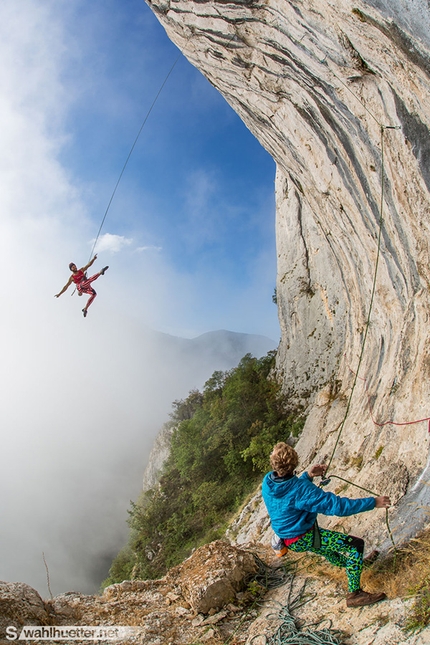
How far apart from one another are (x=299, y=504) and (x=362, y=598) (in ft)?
4.67

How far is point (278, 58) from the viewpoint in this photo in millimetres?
9156

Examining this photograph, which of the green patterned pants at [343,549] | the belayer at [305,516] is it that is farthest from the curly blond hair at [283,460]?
Answer: the green patterned pants at [343,549]

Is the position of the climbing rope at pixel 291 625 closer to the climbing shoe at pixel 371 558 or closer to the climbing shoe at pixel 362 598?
the climbing shoe at pixel 362 598

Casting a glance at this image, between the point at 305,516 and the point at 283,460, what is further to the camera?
the point at 305,516

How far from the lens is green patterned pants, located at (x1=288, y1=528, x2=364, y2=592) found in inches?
178

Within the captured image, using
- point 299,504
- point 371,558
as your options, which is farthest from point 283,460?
point 371,558

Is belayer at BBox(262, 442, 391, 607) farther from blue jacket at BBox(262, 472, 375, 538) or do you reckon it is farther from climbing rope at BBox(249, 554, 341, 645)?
climbing rope at BBox(249, 554, 341, 645)

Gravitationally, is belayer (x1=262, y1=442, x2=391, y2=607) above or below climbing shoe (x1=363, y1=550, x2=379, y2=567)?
above

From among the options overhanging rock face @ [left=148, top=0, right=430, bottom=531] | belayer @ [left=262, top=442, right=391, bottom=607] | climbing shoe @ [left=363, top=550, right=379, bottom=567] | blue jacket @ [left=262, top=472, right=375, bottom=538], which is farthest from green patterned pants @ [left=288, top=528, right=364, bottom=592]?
overhanging rock face @ [left=148, top=0, right=430, bottom=531]

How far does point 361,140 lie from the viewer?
8.09m

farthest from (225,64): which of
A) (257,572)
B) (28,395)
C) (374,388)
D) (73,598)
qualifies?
(28,395)

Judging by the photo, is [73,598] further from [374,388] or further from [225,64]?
[225,64]

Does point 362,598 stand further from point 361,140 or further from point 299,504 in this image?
point 361,140

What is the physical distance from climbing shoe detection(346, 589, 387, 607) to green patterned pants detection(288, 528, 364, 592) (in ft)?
0.20
